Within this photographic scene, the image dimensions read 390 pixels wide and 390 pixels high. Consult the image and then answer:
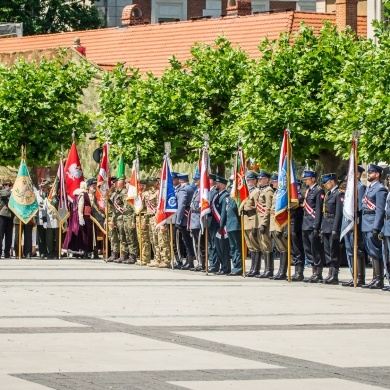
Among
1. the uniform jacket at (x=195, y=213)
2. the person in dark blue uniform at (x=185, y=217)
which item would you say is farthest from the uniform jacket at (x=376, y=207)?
the person in dark blue uniform at (x=185, y=217)

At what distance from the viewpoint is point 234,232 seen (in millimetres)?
25922

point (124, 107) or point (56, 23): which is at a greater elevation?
point (56, 23)

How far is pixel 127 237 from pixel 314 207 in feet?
22.6

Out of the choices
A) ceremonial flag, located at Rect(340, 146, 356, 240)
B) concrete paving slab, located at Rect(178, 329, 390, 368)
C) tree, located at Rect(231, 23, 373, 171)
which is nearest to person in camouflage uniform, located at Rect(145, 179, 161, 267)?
tree, located at Rect(231, 23, 373, 171)

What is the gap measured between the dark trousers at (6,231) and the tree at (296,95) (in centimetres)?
508

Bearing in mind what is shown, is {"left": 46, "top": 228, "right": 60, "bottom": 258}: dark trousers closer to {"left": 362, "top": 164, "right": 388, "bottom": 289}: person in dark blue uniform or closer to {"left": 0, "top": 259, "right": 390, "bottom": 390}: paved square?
{"left": 0, "top": 259, "right": 390, "bottom": 390}: paved square

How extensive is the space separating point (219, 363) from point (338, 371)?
1.03 meters

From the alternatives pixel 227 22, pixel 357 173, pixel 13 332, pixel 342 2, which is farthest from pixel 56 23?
pixel 13 332

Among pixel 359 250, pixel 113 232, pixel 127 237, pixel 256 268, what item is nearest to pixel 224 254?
pixel 256 268

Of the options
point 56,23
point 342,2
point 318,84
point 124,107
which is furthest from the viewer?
point 56,23

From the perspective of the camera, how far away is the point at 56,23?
60812mm

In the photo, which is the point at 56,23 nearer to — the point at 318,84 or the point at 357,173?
the point at 318,84

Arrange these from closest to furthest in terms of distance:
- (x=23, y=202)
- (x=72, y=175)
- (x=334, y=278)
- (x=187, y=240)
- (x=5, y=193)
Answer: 1. (x=334, y=278)
2. (x=187, y=240)
3. (x=23, y=202)
4. (x=5, y=193)
5. (x=72, y=175)

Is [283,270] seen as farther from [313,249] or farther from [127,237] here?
[127,237]
